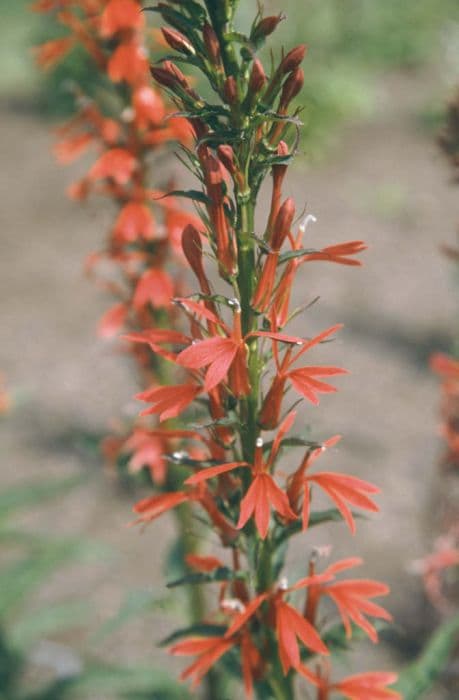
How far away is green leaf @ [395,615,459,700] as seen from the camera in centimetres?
131

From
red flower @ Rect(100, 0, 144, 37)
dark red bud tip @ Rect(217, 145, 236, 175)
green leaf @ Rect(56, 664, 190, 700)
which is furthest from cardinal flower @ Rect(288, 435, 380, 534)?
green leaf @ Rect(56, 664, 190, 700)

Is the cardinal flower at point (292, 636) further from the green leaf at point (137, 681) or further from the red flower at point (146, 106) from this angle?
the green leaf at point (137, 681)

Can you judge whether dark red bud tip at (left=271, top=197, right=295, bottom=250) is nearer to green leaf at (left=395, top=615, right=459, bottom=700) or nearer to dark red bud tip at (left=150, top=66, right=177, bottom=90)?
dark red bud tip at (left=150, top=66, right=177, bottom=90)

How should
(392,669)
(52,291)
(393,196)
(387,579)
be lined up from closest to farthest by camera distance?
(392,669) → (387,579) → (52,291) → (393,196)

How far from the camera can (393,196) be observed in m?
6.57

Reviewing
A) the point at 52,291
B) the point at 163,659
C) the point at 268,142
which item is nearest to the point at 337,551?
the point at 163,659

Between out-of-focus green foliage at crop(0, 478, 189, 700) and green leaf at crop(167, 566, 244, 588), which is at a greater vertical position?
green leaf at crop(167, 566, 244, 588)

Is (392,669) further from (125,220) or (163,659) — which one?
(125,220)

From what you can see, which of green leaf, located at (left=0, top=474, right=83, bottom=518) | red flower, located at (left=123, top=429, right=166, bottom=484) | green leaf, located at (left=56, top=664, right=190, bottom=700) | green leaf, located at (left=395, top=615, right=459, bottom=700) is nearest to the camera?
green leaf, located at (left=395, top=615, right=459, bottom=700)

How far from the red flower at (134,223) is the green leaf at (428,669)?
1018 mm

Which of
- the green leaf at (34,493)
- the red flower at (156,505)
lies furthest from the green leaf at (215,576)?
the green leaf at (34,493)

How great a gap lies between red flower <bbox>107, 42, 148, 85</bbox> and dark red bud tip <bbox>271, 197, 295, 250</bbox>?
2.69 feet

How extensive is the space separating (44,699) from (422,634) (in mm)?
1361

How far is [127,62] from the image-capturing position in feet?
5.63
